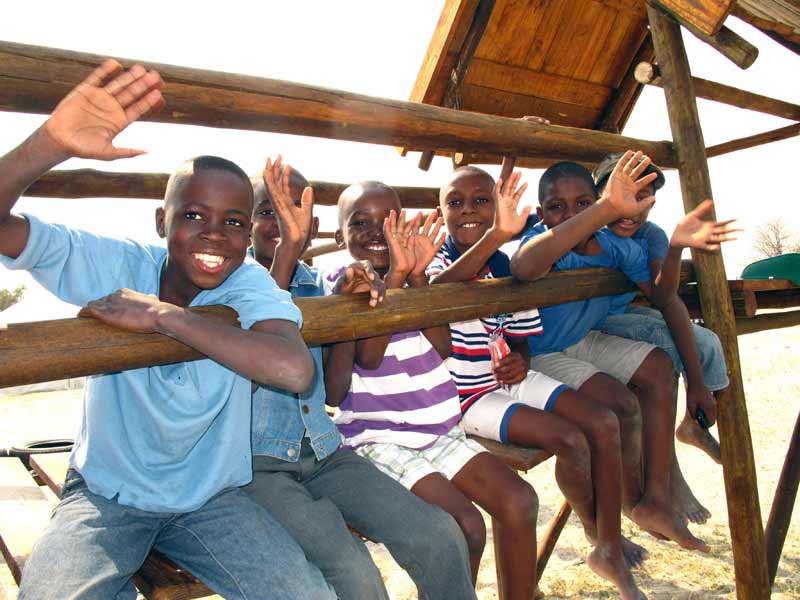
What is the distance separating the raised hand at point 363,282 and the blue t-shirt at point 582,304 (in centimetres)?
120

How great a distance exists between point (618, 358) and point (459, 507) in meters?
1.25

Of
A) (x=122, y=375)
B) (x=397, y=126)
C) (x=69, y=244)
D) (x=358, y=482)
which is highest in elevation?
(x=397, y=126)

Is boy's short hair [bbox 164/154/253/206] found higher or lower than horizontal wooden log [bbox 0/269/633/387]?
higher

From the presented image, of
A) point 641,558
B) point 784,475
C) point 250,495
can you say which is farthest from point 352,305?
point 784,475

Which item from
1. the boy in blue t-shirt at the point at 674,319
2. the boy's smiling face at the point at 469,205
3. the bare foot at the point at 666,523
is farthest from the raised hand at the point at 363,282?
the bare foot at the point at 666,523

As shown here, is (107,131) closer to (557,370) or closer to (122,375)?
(122,375)

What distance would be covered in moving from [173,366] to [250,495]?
0.47 meters

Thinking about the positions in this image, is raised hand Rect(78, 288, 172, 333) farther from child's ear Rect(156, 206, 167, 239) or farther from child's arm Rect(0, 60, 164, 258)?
child's ear Rect(156, 206, 167, 239)

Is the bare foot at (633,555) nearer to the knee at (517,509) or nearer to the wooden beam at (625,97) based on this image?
the knee at (517,509)

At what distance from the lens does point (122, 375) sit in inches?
72.4

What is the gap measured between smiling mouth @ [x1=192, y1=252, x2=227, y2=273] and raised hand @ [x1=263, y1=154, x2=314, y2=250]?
338 mm

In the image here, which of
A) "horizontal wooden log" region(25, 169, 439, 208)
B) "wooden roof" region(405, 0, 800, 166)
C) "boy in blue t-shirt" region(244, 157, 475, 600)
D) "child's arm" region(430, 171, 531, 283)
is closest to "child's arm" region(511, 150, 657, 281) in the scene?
"child's arm" region(430, 171, 531, 283)

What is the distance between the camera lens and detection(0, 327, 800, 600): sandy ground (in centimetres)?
417

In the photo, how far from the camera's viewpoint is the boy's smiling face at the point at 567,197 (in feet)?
10.2
